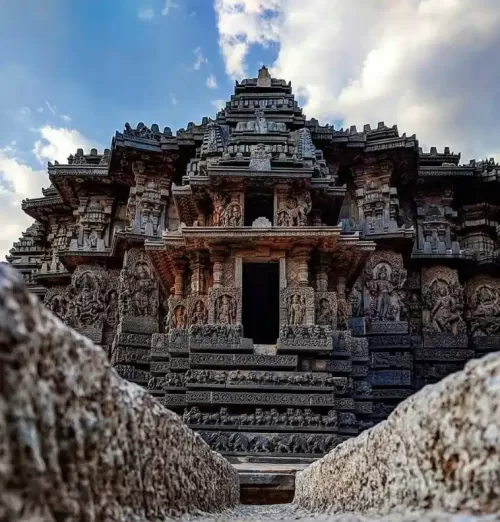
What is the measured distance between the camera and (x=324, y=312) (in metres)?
13.1

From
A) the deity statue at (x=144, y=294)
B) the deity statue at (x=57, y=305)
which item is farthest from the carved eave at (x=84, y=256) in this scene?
the deity statue at (x=144, y=294)

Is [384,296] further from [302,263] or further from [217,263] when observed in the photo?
[217,263]

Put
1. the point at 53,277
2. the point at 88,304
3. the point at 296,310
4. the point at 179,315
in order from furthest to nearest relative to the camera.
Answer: the point at 53,277
the point at 88,304
the point at 179,315
the point at 296,310

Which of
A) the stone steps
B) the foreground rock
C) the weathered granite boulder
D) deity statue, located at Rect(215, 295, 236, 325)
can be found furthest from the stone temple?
the foreground rock

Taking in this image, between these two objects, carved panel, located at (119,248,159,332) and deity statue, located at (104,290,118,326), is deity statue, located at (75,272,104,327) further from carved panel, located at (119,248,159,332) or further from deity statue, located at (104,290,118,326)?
carved panel, located at (119,248,159,332)

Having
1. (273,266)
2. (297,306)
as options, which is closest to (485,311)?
(273,266)

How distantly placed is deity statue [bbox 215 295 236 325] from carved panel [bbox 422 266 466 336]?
7.57 m

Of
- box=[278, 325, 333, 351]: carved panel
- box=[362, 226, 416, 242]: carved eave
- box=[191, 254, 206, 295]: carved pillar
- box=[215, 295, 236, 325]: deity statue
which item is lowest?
box=[278, 325, 333, 351]: carved panel

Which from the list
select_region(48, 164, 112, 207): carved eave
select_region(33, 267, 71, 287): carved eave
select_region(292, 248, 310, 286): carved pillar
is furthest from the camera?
select_region(33, 267, 71, 287): carved eave

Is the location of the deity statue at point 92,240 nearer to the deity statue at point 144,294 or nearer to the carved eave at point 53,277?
the carved eave at point 53,277

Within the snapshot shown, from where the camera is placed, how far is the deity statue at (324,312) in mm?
12992

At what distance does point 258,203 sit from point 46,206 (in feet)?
33.7

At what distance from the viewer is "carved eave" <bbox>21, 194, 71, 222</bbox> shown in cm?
2250

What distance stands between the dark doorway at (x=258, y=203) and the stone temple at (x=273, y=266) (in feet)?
0.21
